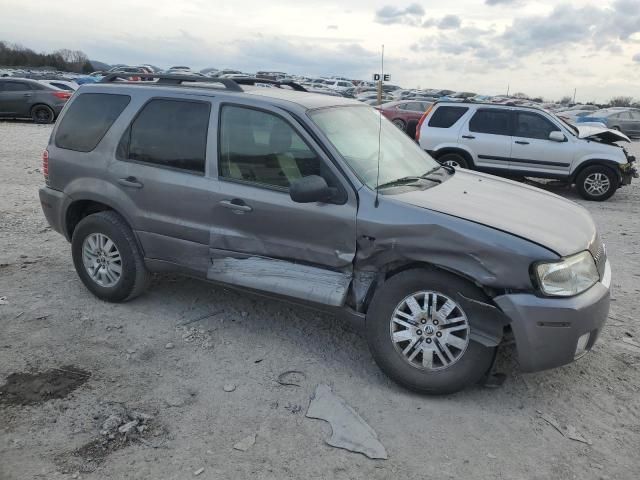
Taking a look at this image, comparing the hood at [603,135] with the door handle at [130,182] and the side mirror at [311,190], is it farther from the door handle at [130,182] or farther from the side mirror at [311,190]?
the door handle at [130,182]

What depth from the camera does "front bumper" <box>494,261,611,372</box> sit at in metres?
3.06

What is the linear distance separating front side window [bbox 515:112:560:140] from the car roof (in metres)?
6.79

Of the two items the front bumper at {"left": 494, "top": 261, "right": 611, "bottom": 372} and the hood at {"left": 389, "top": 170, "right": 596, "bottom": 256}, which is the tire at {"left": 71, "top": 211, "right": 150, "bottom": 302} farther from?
the front bumper at {"left": 494, "top": 261, "right": 611, "bottom": 372}

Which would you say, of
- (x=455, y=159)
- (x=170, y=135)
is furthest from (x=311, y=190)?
(x=455, y=159)

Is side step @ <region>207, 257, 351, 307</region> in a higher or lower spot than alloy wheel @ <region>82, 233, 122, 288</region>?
higher

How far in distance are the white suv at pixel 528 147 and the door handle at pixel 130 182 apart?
7.57 m

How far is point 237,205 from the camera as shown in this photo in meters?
3.88

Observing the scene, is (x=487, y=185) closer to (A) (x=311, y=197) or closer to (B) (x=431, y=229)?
(B) (x=431, y=229)

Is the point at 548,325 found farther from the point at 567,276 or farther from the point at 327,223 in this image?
the point at 327,223

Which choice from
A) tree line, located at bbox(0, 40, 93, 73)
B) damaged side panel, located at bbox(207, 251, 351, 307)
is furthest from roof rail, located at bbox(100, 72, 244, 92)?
tree line, located at bbox(0, 40, 93, 73)

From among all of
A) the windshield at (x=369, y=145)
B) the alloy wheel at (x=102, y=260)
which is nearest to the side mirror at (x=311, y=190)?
the windshield at (x=369, y=145)

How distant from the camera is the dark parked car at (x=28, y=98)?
18.8 metres

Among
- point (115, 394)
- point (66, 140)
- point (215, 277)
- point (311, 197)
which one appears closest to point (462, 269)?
point (311, 197)

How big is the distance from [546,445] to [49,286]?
170 inches
